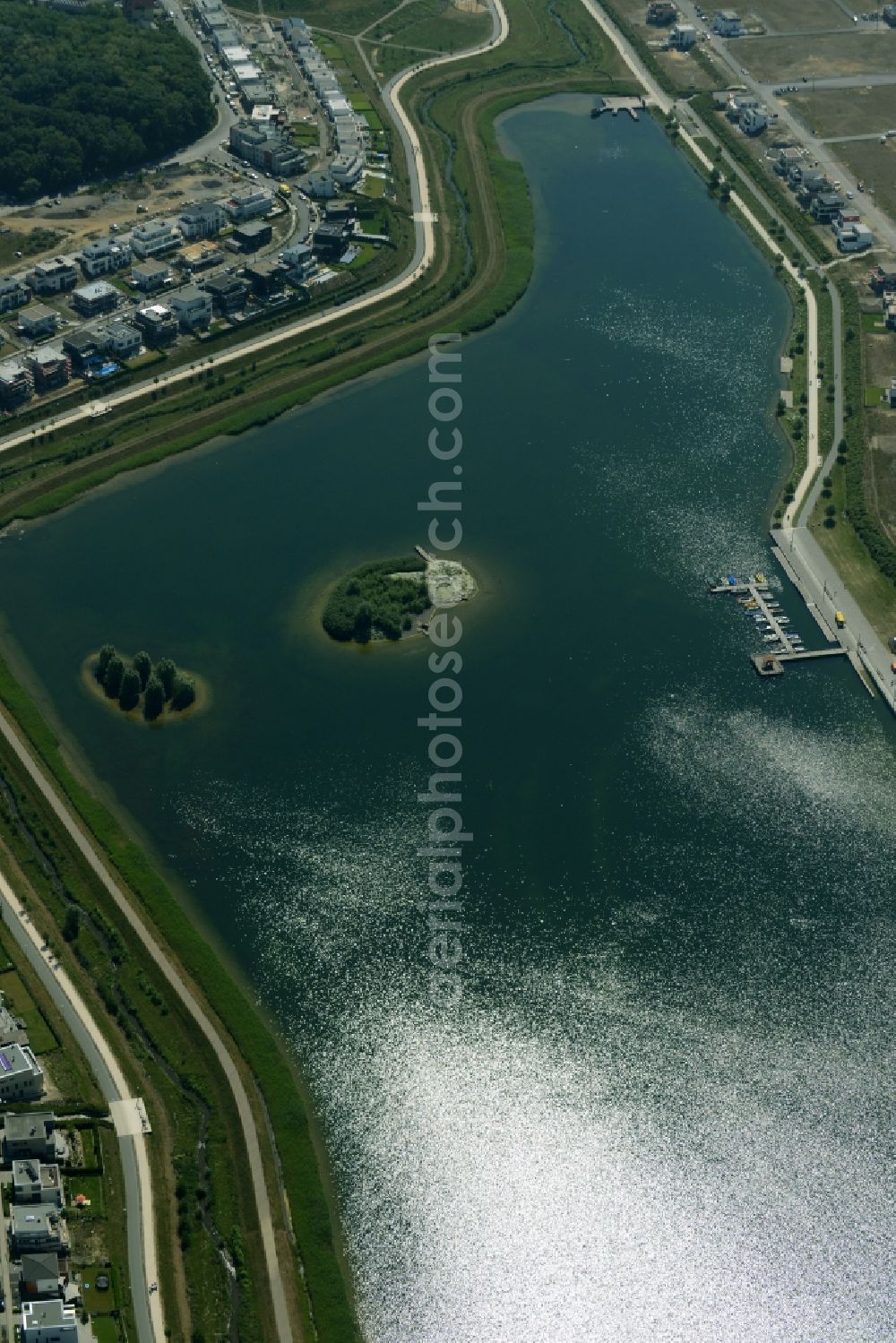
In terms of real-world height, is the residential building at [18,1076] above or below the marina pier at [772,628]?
below

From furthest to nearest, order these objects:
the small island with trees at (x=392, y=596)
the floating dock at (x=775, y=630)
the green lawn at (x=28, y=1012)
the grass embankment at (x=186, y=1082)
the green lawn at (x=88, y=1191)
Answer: the small island with trees at (x=392, y=596) < the floating dock at (x=775, y=630) < the green lawn at (x=28, y=1012) < the green lawn at (x=88, y=1191) < the grass embankment at (x=186, y=1082)

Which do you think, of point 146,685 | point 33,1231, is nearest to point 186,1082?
point 33,1231

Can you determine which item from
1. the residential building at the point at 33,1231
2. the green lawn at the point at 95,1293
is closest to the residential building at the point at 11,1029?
the residential building at the point at 33,1231

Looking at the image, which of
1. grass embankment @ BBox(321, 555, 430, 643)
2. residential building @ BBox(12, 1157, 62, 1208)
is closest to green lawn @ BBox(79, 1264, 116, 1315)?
residential building @ BBox(12, 1157, 62, 1208)

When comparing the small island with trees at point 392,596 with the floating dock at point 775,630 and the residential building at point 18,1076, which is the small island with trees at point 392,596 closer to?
the floating dock at point 775,630

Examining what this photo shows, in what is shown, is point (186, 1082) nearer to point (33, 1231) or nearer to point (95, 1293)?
point (33, 1231)

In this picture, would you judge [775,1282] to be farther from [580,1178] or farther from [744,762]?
[744,762]
